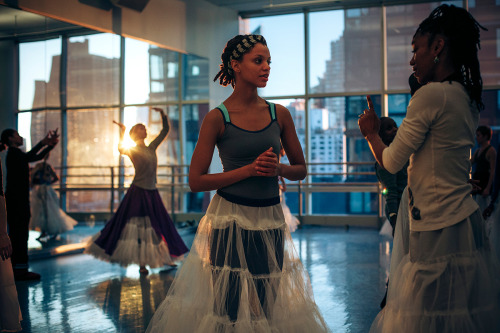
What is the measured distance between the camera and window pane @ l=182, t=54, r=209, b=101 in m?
10.6

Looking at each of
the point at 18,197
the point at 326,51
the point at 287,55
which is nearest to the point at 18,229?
the point at 18,197

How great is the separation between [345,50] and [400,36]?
41.8 inches

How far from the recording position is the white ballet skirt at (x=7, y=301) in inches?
108

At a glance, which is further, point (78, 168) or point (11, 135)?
point (78, 168)

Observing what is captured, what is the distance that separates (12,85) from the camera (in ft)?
19.7

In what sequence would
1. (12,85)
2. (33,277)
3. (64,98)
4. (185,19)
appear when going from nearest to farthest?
1. (33,277)
2. (12,85)
3. (64,98)
4. (185,19)

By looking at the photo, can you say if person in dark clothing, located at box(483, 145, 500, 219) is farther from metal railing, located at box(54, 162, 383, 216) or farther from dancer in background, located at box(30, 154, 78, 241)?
dancer in background, located at box(30, 154, 78, 241)

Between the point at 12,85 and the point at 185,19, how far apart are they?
371 cm

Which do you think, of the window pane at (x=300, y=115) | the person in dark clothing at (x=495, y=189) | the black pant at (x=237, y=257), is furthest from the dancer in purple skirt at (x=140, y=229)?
the window pane at (x=300, y=115)

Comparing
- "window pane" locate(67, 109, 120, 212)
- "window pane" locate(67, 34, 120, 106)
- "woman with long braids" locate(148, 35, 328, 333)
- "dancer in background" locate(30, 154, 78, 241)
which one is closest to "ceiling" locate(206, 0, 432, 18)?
"window pane" locate(67, 34, 120, 106)

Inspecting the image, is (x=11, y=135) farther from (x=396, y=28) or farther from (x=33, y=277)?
(x=396, y=28)

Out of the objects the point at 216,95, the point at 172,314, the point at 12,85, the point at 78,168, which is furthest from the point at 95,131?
the point at 172,314

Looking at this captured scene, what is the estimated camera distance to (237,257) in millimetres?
2023

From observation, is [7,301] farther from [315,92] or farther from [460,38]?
[315,92]
